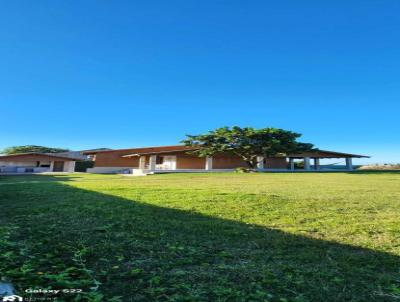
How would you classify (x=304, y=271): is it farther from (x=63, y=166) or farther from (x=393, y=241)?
(x=63, y=166)

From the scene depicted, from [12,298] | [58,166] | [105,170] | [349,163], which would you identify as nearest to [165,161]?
[105,170]

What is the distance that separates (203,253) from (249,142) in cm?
2649

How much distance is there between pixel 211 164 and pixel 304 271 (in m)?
30.3

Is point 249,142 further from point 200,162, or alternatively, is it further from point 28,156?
point 28,156

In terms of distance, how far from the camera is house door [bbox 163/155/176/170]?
1349 inches

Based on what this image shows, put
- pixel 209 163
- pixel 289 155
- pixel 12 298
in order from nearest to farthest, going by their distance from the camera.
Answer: pixel 12 298
pixel 209 163
pixel 289 155

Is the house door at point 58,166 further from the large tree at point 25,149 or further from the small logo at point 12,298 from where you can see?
the small logo at point 12,298

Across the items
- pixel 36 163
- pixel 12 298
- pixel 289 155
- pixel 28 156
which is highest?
pixel 289 155

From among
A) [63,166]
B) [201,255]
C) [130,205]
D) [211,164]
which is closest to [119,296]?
[201,255]

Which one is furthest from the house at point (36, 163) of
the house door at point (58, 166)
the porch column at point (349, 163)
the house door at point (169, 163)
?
the porch column at point (349, 163)

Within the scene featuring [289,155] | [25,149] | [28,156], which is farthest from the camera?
[25,149]

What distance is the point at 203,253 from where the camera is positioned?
3.64 metres

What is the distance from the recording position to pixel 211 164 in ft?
109

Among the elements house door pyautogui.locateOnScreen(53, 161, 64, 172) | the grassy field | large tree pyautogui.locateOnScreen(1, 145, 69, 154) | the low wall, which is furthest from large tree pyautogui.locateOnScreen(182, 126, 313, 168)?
large tree pyautogui.locateOnScreen(1, 145, 69, 154)
